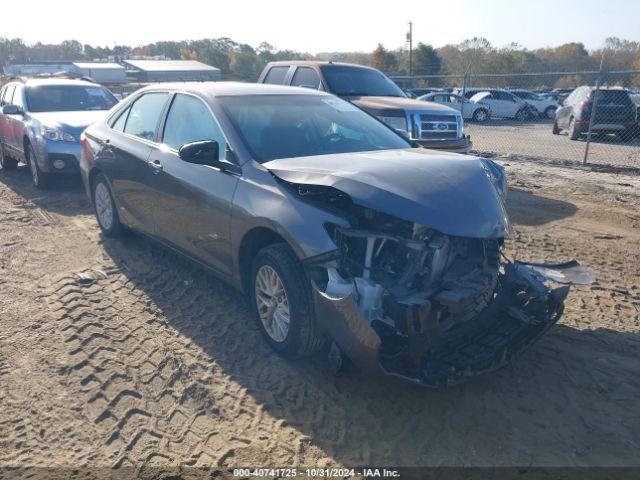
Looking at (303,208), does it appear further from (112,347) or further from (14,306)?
(14,306)

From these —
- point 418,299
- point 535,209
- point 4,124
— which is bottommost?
point 535,209

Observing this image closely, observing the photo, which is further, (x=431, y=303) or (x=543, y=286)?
(x=543, y=286)

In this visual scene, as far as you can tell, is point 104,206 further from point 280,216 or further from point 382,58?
point 382,58

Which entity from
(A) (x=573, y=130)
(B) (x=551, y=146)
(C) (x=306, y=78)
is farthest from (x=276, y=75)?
(A) (x=573, y=130)

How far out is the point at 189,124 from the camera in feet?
15.6

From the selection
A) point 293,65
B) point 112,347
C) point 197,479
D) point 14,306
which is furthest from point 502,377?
point 293,65

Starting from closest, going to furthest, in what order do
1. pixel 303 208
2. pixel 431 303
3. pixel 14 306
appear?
pixel 431 303 < pixel 303 208 < pixel 14 306

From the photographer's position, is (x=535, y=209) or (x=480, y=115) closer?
(x=535, y=209)

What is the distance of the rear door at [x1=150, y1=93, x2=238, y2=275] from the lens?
165 inches

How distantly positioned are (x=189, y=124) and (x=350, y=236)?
2.10 meters

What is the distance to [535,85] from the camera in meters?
43.2

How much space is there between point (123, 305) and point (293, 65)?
6.51 m

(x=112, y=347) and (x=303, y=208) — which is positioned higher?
(x=303, y=208)

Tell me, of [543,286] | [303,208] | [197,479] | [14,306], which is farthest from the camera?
[14,306]
